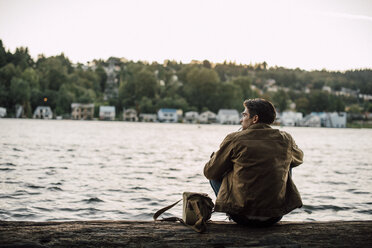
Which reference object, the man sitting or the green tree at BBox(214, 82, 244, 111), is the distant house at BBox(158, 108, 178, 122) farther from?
the man sitting

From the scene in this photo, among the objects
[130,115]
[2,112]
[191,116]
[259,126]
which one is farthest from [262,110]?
[130,115]

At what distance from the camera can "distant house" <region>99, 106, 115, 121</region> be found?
13300 cm

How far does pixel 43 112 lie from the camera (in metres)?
125

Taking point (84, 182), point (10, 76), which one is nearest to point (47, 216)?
point (84, 182)

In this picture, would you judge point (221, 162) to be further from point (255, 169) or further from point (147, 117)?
point (147, 117)

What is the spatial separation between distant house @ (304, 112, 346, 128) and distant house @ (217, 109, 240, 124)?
33112 millimetres

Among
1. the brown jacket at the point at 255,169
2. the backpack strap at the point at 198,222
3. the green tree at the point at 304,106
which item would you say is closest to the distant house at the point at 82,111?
the green tree at the point at 304,106

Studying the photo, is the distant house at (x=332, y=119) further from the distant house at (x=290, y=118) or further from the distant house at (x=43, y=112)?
the distant house at (x=43, y=112)

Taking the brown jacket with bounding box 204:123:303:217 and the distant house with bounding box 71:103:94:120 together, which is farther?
the distant house with bounding box 71:103:94:120

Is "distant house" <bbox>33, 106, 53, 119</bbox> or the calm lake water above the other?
"distant house" <bbox>33, 106, 53, 119</bbox>

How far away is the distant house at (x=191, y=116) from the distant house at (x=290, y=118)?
1410 inches

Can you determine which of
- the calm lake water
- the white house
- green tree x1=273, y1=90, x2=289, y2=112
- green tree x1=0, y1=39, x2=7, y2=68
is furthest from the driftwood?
green tree x1=273, y1=90, x2=289, y2=112

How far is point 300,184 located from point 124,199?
21.6 ft

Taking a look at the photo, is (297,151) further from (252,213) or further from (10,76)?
(10,76)
